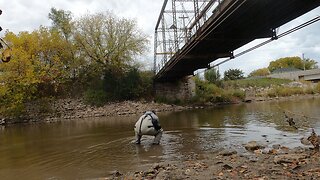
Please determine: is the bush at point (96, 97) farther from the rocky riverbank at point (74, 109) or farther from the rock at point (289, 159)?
the rock at point (289, 159)

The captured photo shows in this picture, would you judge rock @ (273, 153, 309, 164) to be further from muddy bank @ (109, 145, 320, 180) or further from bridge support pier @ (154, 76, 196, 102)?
bridge support pier @ (154, 76, 196, 102)

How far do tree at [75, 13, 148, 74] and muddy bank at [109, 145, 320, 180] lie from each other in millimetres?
38355

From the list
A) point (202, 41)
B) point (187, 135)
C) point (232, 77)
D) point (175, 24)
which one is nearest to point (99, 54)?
point (175, 24)

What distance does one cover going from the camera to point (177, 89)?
1954 inches

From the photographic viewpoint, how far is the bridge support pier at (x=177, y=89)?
1916 inches

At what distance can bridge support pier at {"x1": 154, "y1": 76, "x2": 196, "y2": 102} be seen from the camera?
48656mm

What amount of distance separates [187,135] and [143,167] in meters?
6.84

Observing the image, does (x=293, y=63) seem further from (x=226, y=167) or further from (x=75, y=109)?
(x=226, y=167)

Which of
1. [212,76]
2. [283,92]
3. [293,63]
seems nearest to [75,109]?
[212,76]

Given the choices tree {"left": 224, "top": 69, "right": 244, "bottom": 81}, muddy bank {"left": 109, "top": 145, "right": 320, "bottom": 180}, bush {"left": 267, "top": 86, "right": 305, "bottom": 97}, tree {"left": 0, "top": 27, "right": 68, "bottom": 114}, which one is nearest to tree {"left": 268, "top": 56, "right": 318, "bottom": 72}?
tree {"left": 224, "top": 69, "right": 244, "bottom": 81}

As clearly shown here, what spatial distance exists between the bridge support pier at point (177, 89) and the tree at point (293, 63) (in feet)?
295

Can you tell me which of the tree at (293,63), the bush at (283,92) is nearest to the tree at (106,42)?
the bush at (283,92)

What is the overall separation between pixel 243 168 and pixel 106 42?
135 ft

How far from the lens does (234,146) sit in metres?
12.0
